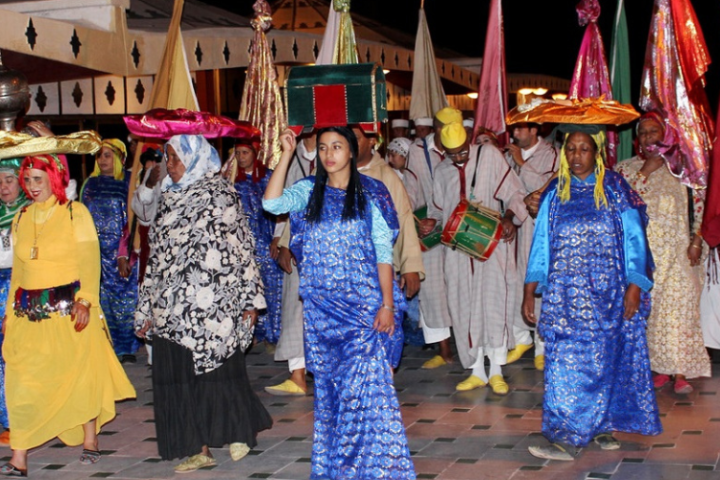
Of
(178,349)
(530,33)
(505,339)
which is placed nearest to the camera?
(178,349)

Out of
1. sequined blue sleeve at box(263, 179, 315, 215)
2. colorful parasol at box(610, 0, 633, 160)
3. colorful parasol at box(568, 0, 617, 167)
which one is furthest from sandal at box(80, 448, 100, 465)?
colorful parasol at box(610, 0, 633, 160)

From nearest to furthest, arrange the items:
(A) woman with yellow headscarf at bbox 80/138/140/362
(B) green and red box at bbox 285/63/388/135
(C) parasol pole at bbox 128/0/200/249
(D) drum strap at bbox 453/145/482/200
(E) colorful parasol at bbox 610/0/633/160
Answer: (B) green and red box at bbox 285/63/388/135 → (D) drum strap at bbox 453/145/482/200 → (C) parasol pole at bbox 128/0/200/249 → (E) colorful parasol at bbox 610/0/633/160 → (A) woman with yellow headscarf at bbox 80/138/140/362

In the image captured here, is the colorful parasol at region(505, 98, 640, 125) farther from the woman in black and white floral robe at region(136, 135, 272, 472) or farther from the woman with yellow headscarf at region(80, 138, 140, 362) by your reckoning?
the woman with yellow headscarf at region(80, 138, 140, 362)

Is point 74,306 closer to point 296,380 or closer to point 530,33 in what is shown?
point 296,380

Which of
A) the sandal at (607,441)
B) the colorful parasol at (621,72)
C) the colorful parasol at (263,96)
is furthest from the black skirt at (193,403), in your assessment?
the colorful parasol at (621,72)

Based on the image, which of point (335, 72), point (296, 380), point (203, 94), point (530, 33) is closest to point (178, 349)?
point (335, 72)

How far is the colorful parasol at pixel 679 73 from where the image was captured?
8.79m

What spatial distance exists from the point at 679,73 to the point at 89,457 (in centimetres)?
546

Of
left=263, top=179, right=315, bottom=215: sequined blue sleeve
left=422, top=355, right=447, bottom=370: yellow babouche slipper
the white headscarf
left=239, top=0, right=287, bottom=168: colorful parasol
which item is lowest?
left=422, top=355, right=447, bottom=370: yellow babouche slipper

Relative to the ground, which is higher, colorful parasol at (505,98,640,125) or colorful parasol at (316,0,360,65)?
colorful parasol at (316,0,360,65)

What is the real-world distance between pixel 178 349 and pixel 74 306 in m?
0.78

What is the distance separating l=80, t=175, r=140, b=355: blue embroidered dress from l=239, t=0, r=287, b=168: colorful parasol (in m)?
1.40

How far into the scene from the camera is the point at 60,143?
6668 mm

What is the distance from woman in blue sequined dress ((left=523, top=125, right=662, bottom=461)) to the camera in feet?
21.3
